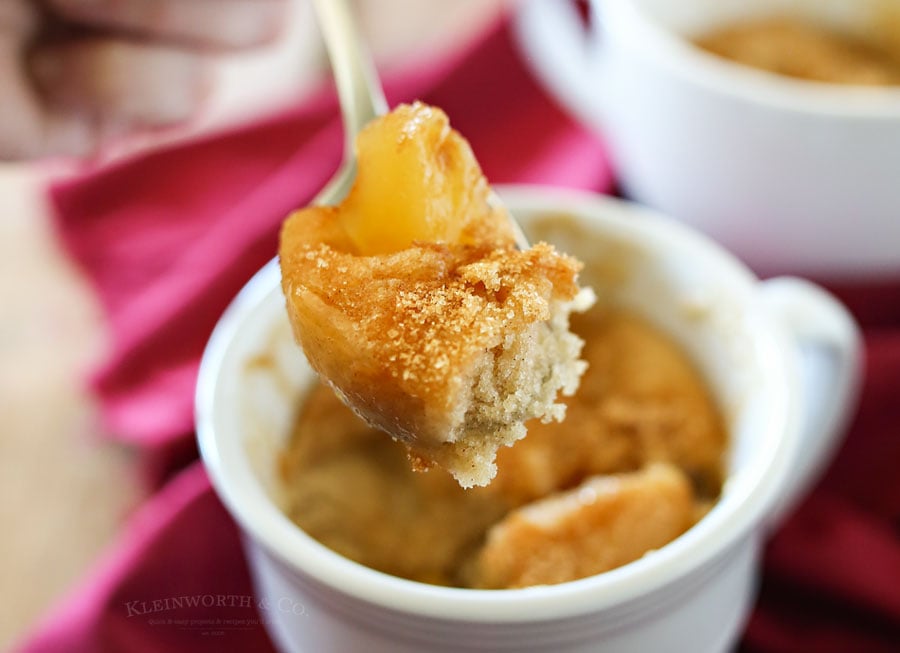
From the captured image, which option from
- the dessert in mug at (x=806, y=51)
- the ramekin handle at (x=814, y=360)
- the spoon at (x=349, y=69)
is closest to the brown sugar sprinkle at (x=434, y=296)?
the spoon at (x=349, y=69)

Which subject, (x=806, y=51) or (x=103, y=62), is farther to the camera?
(x=806, y=51)

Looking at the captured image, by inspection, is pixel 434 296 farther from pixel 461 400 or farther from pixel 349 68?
pixel 349 68

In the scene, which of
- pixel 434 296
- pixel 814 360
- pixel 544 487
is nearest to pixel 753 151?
pixel 814 360

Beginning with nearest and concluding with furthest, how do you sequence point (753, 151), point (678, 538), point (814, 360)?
point (678, 538), point (814, 360), point (753, 151)

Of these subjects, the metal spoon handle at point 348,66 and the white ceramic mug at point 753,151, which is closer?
the metal spoon handle at point 348,66

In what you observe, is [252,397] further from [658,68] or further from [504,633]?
[658,68]

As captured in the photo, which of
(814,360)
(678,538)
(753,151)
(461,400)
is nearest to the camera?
(461,400)

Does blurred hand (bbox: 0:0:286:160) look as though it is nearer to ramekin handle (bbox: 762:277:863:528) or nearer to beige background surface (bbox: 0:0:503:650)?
beige background surface (bbox: 0:0:503:650)

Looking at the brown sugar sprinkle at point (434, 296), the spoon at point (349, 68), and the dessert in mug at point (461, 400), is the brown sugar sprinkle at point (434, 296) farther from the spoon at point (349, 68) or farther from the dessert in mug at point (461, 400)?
the spoon at point (349, 68)
